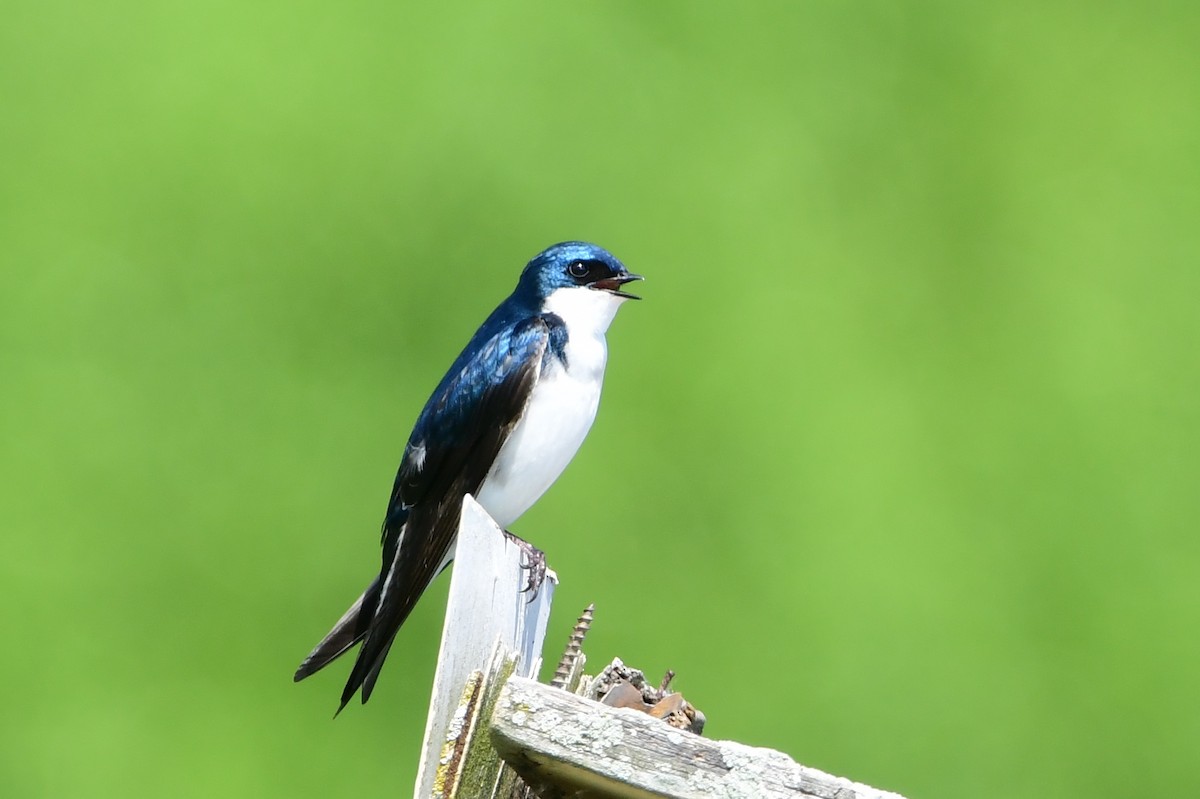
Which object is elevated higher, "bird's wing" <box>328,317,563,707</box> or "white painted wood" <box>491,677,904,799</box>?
"bird's wing" <box>328,317,563,707</box>

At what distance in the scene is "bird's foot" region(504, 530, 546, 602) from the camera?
69.1 inches

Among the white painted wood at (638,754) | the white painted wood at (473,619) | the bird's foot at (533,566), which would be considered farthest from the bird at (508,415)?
the white painted wood at (638,754)

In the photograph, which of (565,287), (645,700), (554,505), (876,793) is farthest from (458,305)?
(876,793)

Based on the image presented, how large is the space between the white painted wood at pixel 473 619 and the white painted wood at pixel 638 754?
11 cm

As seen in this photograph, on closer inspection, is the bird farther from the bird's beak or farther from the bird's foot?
the bird's foot

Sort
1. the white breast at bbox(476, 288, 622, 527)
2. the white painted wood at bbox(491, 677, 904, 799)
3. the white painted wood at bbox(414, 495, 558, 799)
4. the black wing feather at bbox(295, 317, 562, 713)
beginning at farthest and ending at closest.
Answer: the white breast at bbox(476, 288, 622, 527), the black wing feather at bbox(295, 317, 562, 713), the white painted wood at bbox(414, 495, 558, 799), the white painted wood at bbox(491, 677, 904, 799)

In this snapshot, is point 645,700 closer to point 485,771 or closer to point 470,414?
point 485,771

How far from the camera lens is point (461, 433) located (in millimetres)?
2049

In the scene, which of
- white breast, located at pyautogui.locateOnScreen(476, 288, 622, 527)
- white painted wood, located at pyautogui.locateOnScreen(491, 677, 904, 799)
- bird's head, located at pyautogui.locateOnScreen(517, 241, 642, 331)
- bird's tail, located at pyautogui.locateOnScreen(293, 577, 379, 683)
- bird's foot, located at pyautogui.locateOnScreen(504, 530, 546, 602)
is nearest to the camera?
white painted wood, located at pyautogui.locateOnScreen(491, 677, 904, 799)

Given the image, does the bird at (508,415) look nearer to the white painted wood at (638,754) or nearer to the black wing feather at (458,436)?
the black wing feather at (458,436)

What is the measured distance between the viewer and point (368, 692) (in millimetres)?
1784

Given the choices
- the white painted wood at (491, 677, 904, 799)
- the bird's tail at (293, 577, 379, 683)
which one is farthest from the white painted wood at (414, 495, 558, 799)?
the bird's tail at (293, 577, 379, 683)

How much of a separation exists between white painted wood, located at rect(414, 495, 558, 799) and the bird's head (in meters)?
0.69

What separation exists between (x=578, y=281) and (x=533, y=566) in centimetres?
54
